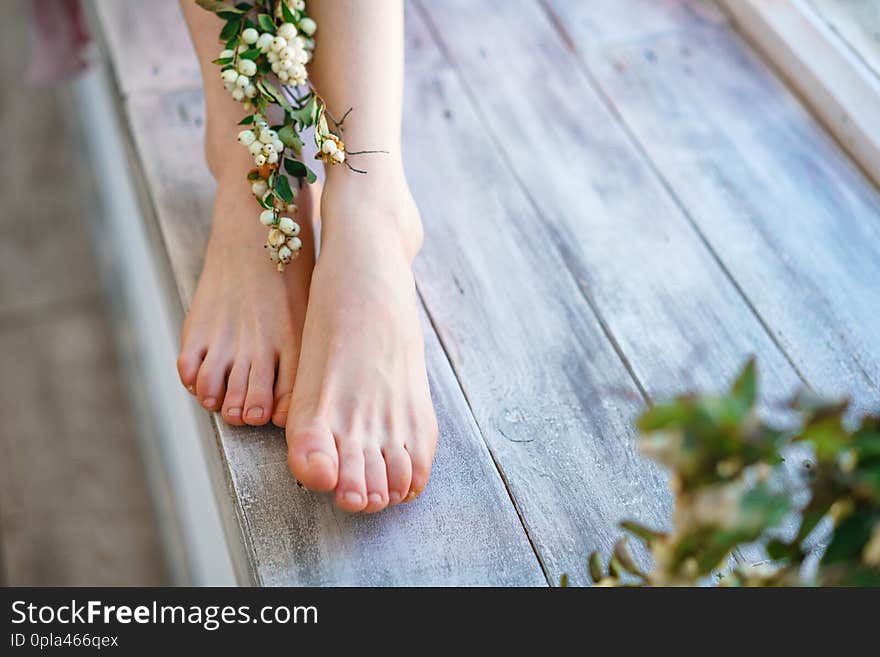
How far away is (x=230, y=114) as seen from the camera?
916mm

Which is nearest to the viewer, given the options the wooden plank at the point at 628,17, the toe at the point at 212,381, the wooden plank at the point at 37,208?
the toe at the point at 212,381

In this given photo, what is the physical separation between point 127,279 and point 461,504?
1.16 meters

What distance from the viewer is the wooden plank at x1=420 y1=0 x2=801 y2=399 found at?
91 cm

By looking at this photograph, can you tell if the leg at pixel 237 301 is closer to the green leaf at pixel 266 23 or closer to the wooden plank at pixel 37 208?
the green leaf at pixel 266 23

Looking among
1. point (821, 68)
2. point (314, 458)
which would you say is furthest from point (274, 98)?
point (821, 68)

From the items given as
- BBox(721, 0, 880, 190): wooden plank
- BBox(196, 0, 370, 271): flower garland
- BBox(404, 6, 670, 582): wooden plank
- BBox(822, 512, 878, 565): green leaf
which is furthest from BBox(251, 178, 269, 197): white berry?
BBox(721, 0, 880, 190): wooden plank

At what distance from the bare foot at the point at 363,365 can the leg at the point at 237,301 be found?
1.6 inches

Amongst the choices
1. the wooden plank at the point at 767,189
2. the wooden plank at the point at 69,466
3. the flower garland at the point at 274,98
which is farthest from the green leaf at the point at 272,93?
the wooden plank at the point at 69,466

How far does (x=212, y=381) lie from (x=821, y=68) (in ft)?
2.79

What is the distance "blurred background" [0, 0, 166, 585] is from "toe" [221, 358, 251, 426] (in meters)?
0.89

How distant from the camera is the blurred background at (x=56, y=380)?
5.11 ft

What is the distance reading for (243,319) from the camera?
0.84 m

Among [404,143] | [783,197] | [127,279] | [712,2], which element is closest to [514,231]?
[404,143]

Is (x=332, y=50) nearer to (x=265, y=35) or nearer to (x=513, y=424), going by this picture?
(x=265, y=35)
